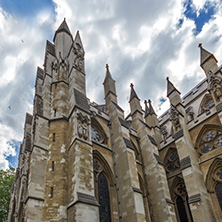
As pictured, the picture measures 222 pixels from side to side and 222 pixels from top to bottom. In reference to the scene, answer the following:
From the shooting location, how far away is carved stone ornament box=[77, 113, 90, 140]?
36.9 ft

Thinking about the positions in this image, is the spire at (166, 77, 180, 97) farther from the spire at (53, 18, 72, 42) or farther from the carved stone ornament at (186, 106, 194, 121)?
the spire at (53, 18, 72, 42)

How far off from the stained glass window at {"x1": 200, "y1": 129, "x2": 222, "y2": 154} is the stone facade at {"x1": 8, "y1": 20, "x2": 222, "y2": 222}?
7 centimetres

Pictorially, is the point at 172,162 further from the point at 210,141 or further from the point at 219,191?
the point at 219,191

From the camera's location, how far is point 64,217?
370 inches

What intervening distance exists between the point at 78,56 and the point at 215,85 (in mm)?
10215

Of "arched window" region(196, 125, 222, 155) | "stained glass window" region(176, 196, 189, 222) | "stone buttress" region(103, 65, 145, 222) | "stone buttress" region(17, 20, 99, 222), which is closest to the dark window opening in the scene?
"arched window" region(196, 125, 222, 155)

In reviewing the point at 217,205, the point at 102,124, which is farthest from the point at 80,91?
the point at 217,205

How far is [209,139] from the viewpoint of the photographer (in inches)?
603

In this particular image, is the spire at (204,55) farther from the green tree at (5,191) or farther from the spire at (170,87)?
the green tree at (5,191)

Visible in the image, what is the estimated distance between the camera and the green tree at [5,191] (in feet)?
66.8

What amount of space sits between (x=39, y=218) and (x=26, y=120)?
Result: 11.5 m

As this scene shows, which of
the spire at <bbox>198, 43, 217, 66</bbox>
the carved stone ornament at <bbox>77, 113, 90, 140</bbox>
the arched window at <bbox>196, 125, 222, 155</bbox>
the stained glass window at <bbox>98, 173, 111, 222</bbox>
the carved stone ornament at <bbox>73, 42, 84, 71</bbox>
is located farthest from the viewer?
the spire at <bbox>198, 43, 217, 66</bbox>

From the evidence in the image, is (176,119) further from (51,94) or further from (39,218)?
(39,218)

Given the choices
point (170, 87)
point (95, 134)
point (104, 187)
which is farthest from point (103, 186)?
point (170, 87)
